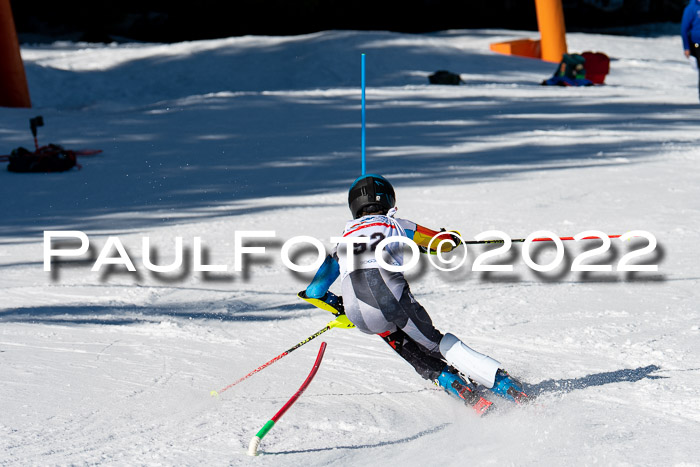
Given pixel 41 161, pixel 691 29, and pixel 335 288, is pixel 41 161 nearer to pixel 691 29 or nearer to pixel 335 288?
pixel 335 288

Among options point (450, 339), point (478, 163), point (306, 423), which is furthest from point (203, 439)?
point (478, 163)

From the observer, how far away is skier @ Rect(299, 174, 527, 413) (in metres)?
4.42

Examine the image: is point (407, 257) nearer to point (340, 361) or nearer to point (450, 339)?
point (340, 361)

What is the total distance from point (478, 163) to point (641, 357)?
7.26m

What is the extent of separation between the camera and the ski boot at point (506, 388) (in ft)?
14.5

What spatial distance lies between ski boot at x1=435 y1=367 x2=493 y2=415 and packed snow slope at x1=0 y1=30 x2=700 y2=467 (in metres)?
0.08

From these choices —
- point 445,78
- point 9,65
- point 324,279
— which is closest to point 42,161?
point 9,65

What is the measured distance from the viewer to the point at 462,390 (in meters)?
4.49

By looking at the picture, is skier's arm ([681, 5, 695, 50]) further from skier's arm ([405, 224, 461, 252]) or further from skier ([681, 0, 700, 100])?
skier's arm ([405, 224, 461, 252])

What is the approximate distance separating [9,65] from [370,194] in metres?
16.5

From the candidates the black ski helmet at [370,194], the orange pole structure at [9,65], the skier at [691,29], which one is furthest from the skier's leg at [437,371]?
the orange pole structure at [9,65]

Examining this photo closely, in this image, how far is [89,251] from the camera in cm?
830

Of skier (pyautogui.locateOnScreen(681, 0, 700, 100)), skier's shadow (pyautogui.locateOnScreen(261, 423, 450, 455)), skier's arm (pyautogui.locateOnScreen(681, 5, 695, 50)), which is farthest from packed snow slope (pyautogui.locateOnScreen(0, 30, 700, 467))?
skier's arm (pyautogui.locateOnScreen(681, 5, 695, 50))

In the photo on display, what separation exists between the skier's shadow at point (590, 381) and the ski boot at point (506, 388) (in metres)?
0.31
